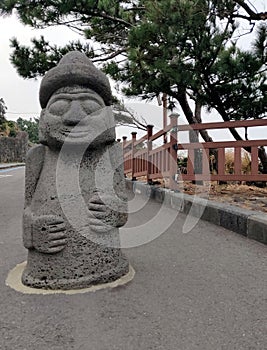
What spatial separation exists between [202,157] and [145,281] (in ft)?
11.5

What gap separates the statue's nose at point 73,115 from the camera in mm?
2164

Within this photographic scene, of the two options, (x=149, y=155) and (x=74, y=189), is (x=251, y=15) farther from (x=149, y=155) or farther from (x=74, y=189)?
(x=74, y=189)

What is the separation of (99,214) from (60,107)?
2.42 feet

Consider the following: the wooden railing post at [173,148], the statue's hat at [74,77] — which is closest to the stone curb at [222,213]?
the wooden railing post at [173,148]

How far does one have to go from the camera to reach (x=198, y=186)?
6.36 m

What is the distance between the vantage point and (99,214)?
221 centimetres

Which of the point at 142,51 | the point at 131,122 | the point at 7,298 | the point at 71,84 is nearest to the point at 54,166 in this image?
the point at 71,84

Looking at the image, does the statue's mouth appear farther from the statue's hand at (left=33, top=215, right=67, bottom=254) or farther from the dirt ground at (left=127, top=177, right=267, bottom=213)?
the dirt ground at (left=127, top=177, right=267, bottom=213)

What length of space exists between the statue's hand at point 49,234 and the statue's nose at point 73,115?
61cm

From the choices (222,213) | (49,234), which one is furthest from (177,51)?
(49,234)

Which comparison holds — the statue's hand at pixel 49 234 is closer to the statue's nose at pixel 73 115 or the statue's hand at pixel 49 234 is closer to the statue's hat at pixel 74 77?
the statue's nose at pixel 73 115

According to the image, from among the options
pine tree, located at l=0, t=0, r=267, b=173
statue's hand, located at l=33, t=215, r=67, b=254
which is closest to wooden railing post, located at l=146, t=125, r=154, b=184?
pine tree, located at l=0, t=0, r=267, b=173

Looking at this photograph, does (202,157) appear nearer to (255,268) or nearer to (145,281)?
(255,268)

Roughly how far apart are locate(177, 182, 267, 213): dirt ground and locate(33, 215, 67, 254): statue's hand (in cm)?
278
